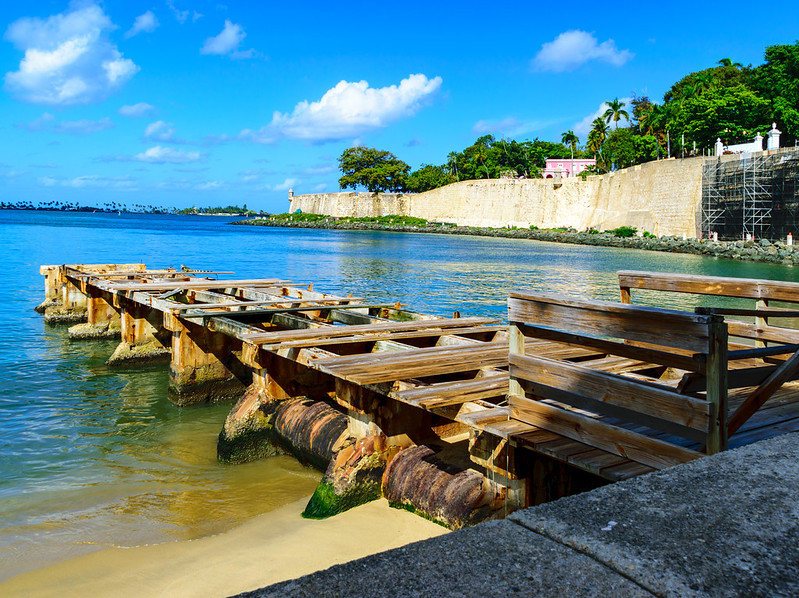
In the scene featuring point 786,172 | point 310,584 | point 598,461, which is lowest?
point 598,461

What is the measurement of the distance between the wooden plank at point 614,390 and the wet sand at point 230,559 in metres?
1.66

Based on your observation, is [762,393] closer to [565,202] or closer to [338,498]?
[338,498]

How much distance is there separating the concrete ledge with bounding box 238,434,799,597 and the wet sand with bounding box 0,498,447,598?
314cm

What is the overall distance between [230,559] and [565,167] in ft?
352

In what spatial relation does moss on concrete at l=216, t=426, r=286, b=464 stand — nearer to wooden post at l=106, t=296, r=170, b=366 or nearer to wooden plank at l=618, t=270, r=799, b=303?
wooden plank at l=618, t=270, r=799, b=303

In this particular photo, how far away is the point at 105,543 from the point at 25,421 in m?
4.86

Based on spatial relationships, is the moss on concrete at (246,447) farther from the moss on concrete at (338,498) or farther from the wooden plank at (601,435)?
the wooden plank at (601,435)

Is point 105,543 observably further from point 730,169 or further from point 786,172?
point 730,169

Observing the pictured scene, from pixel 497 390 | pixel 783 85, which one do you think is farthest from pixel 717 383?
pixel 783 85

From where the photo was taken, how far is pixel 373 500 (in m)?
5.89

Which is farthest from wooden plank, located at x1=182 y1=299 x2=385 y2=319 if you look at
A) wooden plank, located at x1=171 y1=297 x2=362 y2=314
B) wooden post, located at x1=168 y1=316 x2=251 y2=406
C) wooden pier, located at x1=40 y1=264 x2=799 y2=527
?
wooden post, located at x1=168 y1=316 x2=251 y2=406

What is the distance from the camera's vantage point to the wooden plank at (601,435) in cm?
354

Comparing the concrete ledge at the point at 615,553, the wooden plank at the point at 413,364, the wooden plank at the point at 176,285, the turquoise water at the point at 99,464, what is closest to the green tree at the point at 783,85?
the turquoise water at the point at 99,464

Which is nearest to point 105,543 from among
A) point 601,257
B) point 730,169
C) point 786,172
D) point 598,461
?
point 598,461
